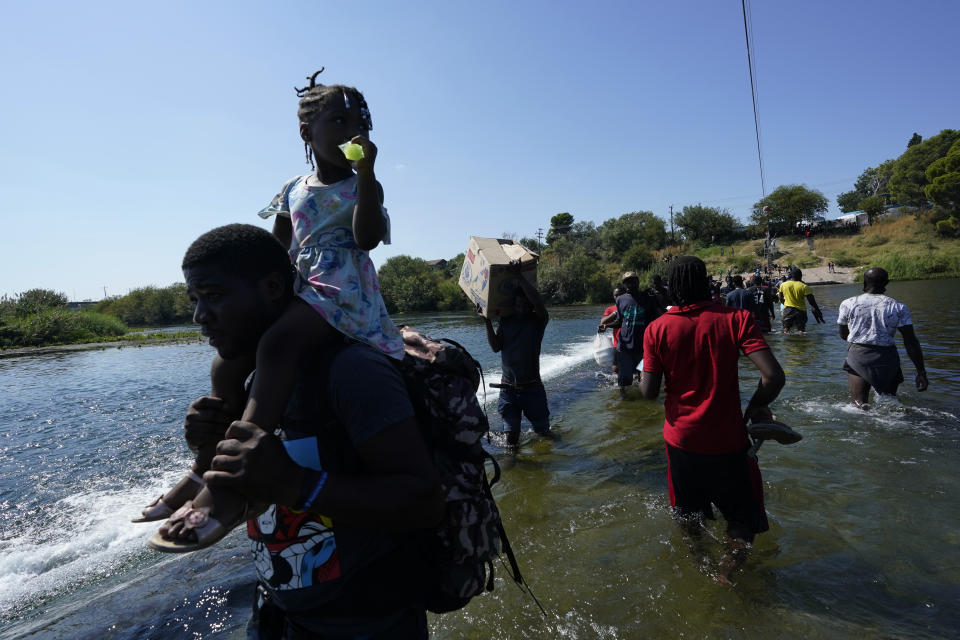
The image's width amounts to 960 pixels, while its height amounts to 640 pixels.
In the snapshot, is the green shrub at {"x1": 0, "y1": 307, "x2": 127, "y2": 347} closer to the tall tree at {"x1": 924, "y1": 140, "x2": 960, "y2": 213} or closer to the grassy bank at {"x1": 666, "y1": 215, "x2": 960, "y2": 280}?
the grassy bank at {"x1": 666, "y1": 215, "x2": 960, "y2": 280}

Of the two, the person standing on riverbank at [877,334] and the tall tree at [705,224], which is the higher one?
the tall tree at [705,224]

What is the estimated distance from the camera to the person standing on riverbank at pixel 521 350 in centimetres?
598

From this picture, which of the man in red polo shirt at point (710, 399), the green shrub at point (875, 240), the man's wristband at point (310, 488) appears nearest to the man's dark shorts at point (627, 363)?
the man in red polo shirt at point (710, 399)

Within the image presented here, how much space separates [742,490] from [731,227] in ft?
258

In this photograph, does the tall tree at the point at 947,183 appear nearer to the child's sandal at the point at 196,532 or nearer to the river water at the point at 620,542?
the river water at the point at 620,542

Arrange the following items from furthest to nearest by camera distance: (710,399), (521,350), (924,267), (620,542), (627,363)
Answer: (924,267)
(627,363)
(521,350)
(620,542)
(710,399)

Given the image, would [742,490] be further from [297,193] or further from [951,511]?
[297,193]

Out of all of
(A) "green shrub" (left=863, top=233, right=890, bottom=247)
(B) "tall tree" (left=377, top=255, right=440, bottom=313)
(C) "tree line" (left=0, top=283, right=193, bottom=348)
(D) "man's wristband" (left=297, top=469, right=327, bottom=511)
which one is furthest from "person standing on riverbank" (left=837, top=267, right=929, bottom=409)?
(A) "green shrub" (left=863, top=233, right=890, bottom=247)

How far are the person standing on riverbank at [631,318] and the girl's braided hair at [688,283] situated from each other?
15.8 ft

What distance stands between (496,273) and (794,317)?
12.8 m

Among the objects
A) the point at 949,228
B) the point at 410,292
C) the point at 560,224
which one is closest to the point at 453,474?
the point at 410,292

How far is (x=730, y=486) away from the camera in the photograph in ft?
10.6

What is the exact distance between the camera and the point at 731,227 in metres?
72.4

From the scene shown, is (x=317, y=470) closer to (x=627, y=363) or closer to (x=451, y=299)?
(x=627, y=363)
